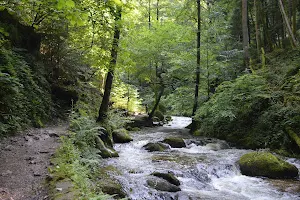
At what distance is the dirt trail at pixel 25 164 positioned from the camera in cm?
404

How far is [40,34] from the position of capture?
38.4 feet

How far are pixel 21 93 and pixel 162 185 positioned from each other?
5.94m

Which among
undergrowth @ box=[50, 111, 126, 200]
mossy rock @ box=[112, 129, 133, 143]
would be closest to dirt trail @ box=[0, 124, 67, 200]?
undergrowth @ box=[50, 111, 126, 200]

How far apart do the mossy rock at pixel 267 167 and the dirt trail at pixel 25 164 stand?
6077 mm

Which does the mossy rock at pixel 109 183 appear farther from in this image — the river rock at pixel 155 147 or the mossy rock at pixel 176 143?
the mossy rock at pixel 176 143

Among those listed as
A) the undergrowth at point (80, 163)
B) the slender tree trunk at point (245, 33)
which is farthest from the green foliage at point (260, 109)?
the undergrowth at point (80, 163)

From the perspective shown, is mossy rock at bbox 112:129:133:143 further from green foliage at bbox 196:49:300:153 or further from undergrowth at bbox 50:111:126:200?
green foliage at bbox 196:49:300:153

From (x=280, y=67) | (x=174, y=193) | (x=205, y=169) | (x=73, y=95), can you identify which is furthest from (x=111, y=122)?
(x=280, y=67)

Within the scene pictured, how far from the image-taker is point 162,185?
6.67m

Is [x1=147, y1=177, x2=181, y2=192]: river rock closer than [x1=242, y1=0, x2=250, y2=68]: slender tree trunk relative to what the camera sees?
Yes

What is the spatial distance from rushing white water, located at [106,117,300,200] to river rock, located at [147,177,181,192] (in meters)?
0.16

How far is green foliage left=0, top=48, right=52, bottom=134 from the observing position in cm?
736

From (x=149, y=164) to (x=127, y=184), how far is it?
2256 mm

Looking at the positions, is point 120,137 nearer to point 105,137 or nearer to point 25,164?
point 105,137
